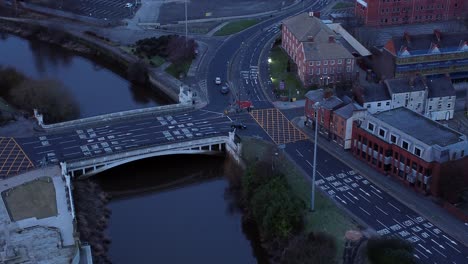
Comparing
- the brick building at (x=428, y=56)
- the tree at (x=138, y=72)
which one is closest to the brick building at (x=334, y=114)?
the brick building at (x=428, y=56)

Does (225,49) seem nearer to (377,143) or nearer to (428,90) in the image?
(428,90)

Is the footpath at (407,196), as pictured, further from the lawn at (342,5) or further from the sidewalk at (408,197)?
the lawn at (342,5)

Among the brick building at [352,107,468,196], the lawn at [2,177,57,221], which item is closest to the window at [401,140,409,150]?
the brick building at [352,107,468,196]

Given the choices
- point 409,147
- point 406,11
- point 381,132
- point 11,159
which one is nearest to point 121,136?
point 11,159

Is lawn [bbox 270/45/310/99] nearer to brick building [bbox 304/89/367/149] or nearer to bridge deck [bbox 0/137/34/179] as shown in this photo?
brick building [bbox 304/89/367/149]

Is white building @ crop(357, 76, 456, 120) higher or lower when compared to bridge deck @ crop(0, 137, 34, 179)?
higher
